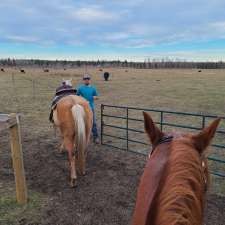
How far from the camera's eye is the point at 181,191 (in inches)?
37.7

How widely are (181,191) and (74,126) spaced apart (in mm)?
3875

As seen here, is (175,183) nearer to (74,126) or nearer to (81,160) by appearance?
(74,126)

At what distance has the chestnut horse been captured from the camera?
182 inches

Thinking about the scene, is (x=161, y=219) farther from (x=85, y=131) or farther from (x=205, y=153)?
(x=85, y=131)

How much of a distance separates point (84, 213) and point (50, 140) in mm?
3749

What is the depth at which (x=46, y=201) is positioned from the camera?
4152mm

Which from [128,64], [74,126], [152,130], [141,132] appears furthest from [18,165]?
[128,64]

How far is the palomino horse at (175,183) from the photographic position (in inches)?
36.7

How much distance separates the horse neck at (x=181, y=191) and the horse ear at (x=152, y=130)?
7.4 inches

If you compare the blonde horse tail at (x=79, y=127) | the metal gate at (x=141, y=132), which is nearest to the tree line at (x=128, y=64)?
the metal gate at (x=141, y=132)

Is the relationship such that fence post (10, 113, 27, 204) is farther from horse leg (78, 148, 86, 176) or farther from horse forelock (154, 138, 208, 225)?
horse forelock (154, 138, 208, 225)

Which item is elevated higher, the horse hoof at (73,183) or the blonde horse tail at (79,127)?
the blonde horse tail at (79,127)

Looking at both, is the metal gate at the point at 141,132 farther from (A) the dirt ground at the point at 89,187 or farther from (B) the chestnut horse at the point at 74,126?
(B) the chestnut horse at the point at 74,126

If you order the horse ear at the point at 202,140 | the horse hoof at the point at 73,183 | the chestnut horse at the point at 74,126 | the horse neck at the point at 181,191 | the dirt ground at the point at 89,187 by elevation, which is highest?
the horse ear at the point at 202,140
